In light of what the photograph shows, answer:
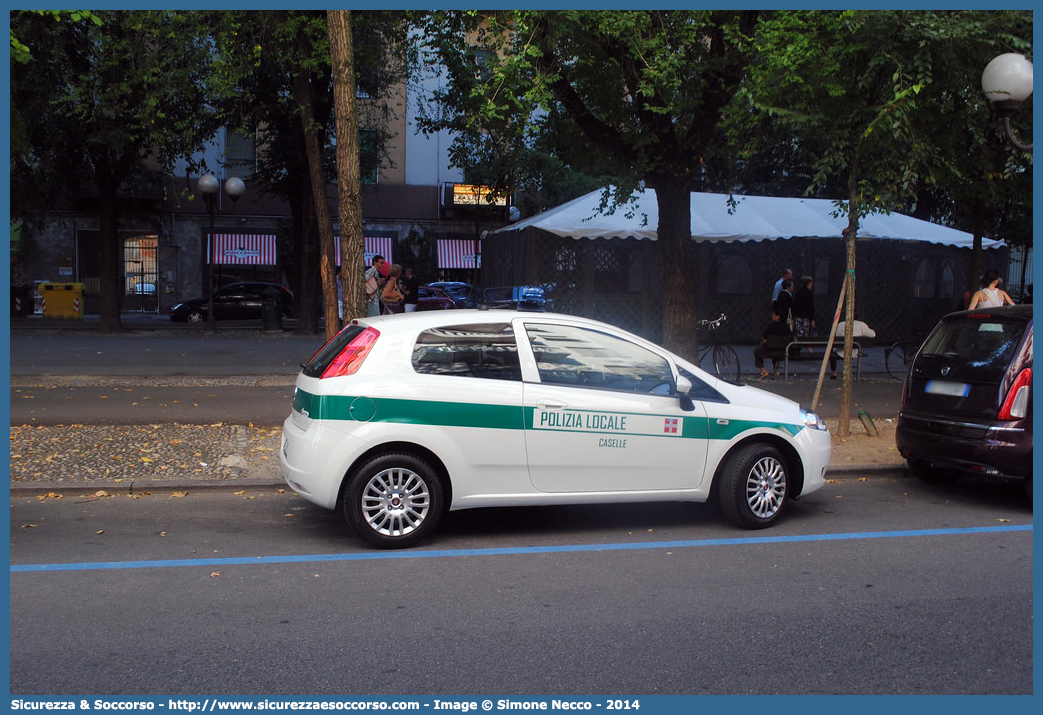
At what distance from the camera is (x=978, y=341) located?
25.1 ft

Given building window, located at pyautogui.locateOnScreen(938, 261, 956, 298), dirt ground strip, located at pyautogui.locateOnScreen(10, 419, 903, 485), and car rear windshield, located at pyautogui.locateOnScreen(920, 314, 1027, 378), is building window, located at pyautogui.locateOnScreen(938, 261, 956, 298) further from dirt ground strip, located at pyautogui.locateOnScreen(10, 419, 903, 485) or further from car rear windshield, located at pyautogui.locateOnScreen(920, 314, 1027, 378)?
car rear windshield, located at pyautogui.locateOnScreen(920, 314, 1027, 378)

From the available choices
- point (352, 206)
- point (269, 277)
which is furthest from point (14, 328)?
point (352, 206)

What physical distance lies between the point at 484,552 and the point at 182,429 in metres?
5.13

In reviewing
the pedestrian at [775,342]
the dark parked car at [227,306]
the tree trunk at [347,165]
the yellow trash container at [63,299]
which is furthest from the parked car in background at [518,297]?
the yellow trash container at [63,299]

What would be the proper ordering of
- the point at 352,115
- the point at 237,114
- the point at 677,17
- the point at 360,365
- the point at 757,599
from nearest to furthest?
the point at 757,599
the point at 360,365
the point at 352,115
the point at 677,17
the point at 237,114

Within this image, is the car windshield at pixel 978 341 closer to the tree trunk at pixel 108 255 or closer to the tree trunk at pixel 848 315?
the tree trunk at pixel 848 315

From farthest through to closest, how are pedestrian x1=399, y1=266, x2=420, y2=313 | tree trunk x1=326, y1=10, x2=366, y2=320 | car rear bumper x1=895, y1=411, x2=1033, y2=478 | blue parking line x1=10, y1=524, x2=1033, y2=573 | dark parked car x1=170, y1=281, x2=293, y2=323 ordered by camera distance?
1. dark parked car x1=170, y1=281, x2=293, y2=323
2. pedestrian x1=399, y1=266, x2=420, y2=313
3. tree trunk x1=326, y1=10, x2=366, y2=320
4. car rear bumper x1=895, y1=411, x2=1033, y2=478
5. blue parking line x1=10, y1=524, x2=1033, y2=573

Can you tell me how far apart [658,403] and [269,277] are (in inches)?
1284

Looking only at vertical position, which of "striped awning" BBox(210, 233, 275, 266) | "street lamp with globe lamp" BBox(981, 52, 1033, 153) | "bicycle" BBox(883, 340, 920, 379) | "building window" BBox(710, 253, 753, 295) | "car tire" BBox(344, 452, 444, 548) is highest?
"street lamp with globe lamp" BBox(981, 52, 1033, 153)

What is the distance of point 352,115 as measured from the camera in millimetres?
9281

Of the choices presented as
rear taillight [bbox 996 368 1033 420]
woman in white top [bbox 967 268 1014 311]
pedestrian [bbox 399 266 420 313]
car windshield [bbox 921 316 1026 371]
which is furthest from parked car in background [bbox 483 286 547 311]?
rear taillight [bbox 996 368 1033 420]

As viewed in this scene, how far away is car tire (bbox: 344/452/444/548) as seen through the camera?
5.99m

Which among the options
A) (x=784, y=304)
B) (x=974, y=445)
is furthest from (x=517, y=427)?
(x=784, y=304)

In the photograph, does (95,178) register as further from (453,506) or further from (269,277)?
(453,506)
